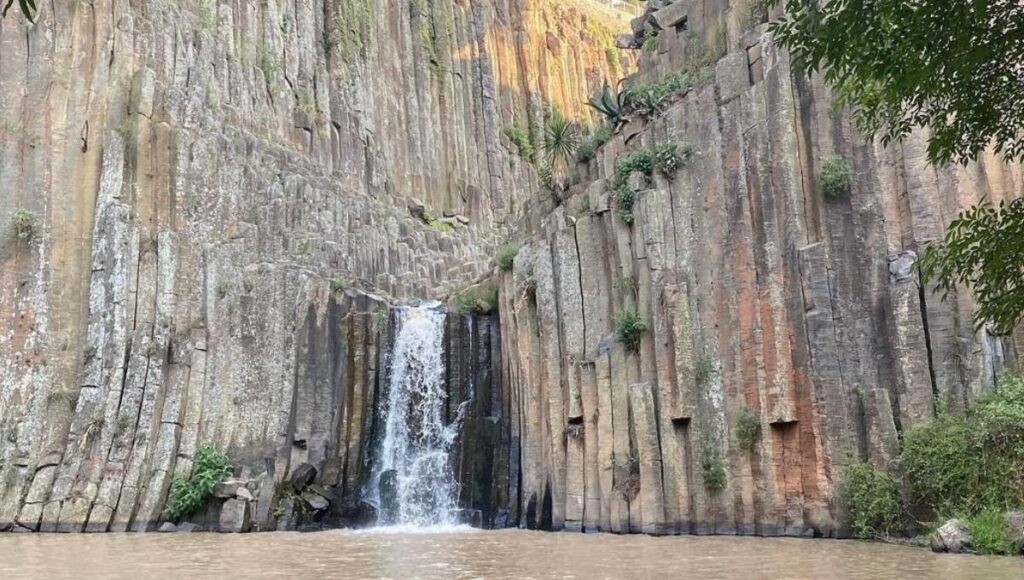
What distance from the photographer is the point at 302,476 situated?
84.7 ft

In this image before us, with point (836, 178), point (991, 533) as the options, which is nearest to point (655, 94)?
point (836, 178)

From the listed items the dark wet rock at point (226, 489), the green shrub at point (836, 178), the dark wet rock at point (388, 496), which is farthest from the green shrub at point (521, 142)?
the green shrub at point (836, 178)

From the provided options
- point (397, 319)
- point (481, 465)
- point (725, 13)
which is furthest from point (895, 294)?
point (397, 319)

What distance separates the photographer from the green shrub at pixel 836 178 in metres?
19.6

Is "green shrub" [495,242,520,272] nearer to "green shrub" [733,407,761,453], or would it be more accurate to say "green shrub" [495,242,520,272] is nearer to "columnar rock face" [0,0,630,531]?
"columnar rock face" [0,0,630,531]

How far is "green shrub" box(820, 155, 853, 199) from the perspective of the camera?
19594mm

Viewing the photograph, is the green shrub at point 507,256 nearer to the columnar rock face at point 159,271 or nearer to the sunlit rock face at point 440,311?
the sunlit rock face at point 440,311

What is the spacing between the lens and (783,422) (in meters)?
18.6

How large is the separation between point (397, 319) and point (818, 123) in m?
14.6

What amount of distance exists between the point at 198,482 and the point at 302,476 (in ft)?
9.46

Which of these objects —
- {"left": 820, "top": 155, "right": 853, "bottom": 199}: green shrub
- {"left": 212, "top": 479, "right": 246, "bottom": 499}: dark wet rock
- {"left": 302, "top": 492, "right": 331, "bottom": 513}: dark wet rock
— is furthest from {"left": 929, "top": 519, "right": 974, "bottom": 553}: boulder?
{"left": 212, "top": 479, "right": 246, "bottom": 499}: dark wet rock

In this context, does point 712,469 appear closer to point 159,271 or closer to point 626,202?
point 626,202

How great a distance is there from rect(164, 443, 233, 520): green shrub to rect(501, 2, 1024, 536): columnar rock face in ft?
28.9

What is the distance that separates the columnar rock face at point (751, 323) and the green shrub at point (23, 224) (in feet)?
53.3
